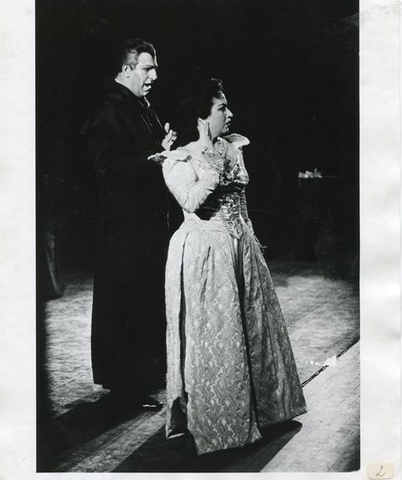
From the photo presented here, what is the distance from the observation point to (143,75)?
9.70ft

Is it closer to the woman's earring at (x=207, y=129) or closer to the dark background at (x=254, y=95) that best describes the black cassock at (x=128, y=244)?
the dark background at (x=254, y=95)

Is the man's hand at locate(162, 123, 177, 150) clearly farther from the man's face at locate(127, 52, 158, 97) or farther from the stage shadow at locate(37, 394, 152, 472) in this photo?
the stage shadow at locate(37, 394, 152, 472)

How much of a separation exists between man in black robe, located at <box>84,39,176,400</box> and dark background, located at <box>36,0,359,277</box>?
0.19 ft

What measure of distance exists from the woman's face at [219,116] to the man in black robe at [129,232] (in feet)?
0.53

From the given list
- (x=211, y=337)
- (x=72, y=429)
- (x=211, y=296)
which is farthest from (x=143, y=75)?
(x=72, y=429)

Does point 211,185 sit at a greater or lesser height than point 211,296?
greater

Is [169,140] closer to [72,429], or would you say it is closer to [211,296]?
[211,296]

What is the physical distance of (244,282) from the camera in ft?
9.48

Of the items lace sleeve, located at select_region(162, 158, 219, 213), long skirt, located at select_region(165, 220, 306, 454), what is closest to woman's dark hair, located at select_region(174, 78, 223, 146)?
lace sleeve, located at select_region(162, 158, 219, 213)

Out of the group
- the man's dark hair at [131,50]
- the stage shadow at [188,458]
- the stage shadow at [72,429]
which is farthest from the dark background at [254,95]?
the stage shadow at [188,458]

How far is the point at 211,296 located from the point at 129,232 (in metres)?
0.44

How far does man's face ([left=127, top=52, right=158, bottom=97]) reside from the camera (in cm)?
293
